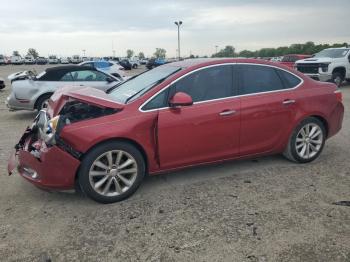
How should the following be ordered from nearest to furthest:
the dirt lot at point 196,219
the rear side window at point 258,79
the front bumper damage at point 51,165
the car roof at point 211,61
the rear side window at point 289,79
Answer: the dirt lot at point 196,219
the front bumper damage at point 51,165
the car roof at point 211,61
the rear side window at point 258,79
the rear side window at point 289,79

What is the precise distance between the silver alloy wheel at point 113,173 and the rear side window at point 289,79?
99.7 inches

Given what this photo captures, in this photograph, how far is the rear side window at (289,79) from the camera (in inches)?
208

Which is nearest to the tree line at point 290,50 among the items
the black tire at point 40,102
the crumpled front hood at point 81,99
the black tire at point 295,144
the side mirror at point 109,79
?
the side mirror at point 109,79

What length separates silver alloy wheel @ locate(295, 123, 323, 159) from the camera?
5.42 meters

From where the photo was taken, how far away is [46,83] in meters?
9.68

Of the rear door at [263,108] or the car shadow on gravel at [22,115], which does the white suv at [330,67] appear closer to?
the car shadow on gravel at [22,115]

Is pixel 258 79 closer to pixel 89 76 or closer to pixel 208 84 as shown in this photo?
pixel 208 84

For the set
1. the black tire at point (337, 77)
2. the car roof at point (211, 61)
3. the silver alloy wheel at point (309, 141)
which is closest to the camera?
the car roof at point (211, 61)

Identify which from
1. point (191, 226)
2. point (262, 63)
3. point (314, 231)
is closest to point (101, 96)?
point (191, 226)

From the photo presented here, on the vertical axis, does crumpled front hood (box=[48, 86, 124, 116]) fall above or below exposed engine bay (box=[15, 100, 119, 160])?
above

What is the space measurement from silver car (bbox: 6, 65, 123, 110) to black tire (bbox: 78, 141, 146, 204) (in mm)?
5256

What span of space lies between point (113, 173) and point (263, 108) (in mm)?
2185

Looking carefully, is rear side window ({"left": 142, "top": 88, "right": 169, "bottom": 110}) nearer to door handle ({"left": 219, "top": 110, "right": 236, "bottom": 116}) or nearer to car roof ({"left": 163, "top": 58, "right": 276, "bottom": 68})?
car roof ({"left": 163, "top": 58, "right": 276, "bottom": 68})

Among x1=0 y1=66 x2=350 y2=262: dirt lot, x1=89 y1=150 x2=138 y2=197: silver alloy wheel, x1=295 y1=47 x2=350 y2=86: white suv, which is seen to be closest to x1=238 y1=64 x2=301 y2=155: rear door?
x1=0 y1=66 x2=350 y2=262: dirt lot
